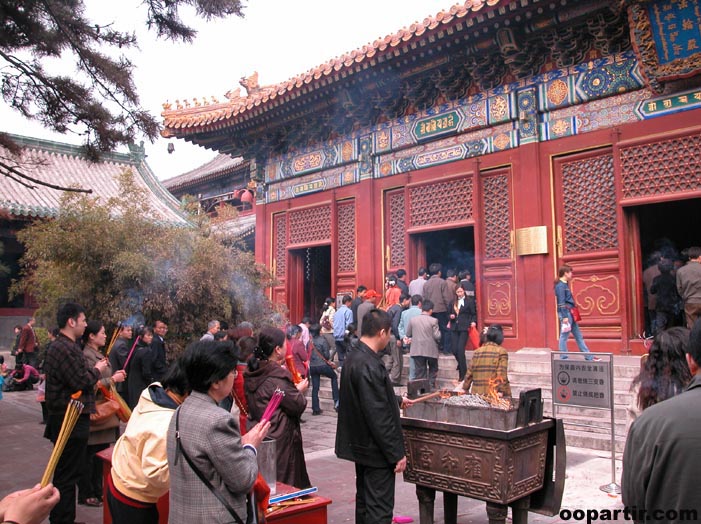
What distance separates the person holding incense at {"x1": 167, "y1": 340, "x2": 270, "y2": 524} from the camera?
2156 millimetres

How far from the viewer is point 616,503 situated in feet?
14.0

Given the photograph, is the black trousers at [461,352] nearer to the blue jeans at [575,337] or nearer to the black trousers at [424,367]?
the black trousers at [424,367]

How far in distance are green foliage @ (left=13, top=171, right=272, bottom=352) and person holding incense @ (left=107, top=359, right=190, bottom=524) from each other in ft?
20.3

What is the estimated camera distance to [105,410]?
4.62m

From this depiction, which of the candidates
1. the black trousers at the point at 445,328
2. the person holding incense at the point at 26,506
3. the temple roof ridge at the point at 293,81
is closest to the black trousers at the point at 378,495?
the person holding incense at the point at 26,506

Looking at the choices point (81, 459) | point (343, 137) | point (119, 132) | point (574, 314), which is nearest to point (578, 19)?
point (574, 314)

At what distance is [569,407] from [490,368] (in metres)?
1.58

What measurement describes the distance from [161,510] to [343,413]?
4.19 ft

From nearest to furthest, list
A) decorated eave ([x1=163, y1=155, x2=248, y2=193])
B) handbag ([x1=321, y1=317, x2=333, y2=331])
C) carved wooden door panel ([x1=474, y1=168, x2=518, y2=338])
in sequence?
1. carved wooden door panel ([x1=474, y1=168, x2=518, y2=338])
2. handbag ([x1=321, y1=317, x2=333, y2=331])
3. decorated eave ([x1=163, y1=155, x2=248, y2=193])

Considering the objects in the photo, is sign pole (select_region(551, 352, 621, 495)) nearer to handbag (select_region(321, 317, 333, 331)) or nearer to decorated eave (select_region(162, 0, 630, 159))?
decorated eave (select_region(162, 0, 630, 159))

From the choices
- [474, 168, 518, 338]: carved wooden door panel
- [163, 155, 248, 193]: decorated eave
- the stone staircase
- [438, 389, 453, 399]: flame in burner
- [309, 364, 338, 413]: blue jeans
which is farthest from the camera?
[163, 155, 248, 193]: decorated eave

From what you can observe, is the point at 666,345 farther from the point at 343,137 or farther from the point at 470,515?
the point at 343,137

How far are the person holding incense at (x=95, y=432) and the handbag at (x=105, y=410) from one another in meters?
0.02

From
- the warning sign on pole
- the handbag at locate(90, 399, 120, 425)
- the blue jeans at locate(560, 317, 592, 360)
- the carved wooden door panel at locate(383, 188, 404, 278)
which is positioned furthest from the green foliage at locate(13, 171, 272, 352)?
the warning sign on pole
